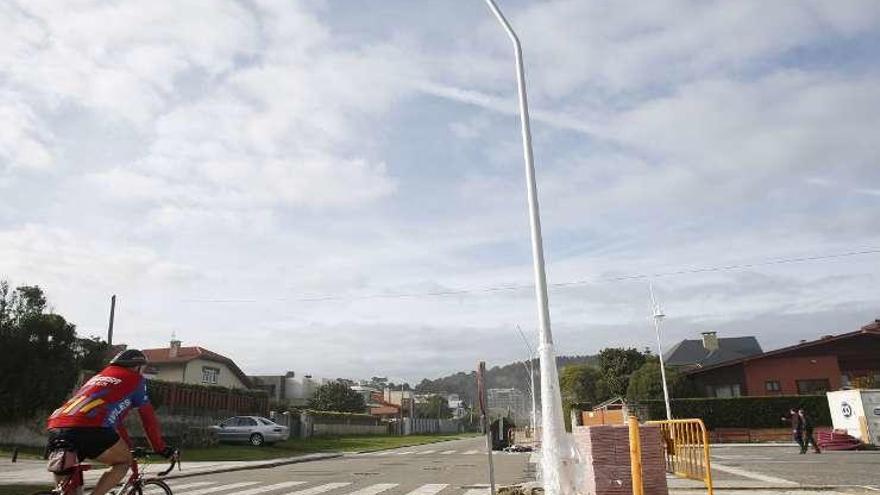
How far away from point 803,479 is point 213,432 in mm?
25975

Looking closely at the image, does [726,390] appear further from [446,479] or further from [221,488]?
[221,488]

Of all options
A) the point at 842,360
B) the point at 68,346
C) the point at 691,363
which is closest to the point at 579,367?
the point at 691,363

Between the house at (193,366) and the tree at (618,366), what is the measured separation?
3346 centimetres

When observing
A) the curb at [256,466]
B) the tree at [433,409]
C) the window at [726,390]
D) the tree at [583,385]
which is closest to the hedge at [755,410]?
the window at [726,390]

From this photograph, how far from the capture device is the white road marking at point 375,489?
12.2 m

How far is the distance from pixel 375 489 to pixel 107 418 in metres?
8.55

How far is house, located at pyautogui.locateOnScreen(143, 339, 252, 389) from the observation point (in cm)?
5038

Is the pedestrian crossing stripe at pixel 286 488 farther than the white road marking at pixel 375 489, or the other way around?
the pedestrian crossing stripe at pixel 286 488

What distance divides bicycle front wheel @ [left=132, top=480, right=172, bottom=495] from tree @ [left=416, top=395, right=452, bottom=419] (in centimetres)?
10947

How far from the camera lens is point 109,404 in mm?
5188

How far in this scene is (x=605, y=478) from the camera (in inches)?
350

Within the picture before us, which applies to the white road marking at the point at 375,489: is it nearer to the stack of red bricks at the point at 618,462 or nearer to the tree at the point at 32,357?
the stack of red bricks at the point at 618,462

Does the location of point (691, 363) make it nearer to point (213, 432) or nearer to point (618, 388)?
point (618, 388)

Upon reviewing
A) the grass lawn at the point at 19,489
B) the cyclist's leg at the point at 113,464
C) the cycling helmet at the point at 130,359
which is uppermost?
the cycling helmet at the point at 130,359
